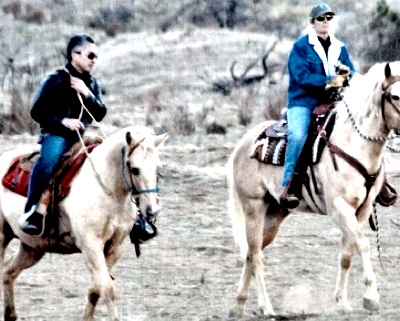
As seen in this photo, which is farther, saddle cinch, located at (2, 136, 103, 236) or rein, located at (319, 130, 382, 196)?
rein, located at (319, 130, 382, 196)

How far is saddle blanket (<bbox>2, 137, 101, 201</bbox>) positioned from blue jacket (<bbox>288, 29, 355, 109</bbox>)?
75.4 inches

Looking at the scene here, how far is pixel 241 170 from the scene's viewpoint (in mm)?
11406

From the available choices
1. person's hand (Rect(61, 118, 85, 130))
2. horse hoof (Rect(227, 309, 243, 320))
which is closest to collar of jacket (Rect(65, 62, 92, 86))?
person's hand (Rect(61, 118, 85, 130))

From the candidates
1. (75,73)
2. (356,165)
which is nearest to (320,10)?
(356,165)

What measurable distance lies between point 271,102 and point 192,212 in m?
9.13

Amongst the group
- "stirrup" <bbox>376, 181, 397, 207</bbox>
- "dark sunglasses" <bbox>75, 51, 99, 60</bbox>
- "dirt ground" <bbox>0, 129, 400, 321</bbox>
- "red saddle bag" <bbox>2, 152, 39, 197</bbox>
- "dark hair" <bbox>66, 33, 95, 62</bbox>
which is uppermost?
"dark hair" <bbox>66, 33, 95, 62</bbox>

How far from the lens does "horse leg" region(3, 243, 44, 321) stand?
1012 centimetres

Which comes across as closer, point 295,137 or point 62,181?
point 62,181

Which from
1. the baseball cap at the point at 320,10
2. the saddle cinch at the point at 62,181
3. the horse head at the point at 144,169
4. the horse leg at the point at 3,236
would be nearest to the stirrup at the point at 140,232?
the saddle cinch at the point at 62,181

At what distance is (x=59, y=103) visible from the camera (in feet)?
31.6

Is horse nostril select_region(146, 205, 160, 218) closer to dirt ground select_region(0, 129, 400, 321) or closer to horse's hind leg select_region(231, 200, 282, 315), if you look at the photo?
dirt ground select_region(0, 129, 400, 321)

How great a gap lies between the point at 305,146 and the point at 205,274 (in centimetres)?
249

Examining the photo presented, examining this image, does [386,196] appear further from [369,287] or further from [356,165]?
[369,287]

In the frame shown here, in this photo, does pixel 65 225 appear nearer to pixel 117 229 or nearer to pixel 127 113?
pixel 117 229
